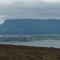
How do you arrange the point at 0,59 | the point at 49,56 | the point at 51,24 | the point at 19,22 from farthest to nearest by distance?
the point at 19,22, the point at 51,24, the point at 49,56, the point at 0,59

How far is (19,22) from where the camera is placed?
137 metres

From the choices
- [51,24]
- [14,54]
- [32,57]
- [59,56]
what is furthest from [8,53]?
[51,24]

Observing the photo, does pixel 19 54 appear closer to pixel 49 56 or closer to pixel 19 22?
→ pixel 49 56

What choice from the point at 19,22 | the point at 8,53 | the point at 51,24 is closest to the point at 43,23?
the point at 51,24

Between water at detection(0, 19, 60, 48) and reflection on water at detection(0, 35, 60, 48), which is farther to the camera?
water at detection(0, 19, 60, 48)

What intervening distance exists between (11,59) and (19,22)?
120752 mm

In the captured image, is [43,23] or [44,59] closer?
[44,59]

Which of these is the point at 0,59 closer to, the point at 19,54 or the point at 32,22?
the point at 19,54

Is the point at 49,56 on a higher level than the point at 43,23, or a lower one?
higher

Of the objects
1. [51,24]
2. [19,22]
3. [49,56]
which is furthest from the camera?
[19,22]

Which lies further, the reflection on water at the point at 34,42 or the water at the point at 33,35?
the water at the point at 33,35

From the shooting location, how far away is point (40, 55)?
17.9 meters

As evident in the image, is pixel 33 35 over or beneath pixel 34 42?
beneath

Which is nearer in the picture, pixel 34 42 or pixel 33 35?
pixel 34 42
